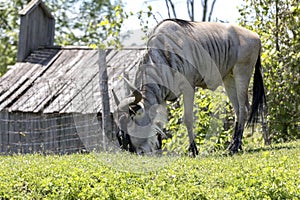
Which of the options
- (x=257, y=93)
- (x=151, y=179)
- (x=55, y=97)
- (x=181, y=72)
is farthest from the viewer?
(x=55, y=97)

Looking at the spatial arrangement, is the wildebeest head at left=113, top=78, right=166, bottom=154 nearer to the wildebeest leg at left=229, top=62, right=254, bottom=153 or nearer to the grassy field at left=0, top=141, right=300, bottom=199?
the grassy field at left=0, top=141, right=300, bottom=199

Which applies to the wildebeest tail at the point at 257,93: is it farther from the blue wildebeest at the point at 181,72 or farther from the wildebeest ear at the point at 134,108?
the wildebeest ear at the point at 134,108

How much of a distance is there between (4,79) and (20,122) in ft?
8.55

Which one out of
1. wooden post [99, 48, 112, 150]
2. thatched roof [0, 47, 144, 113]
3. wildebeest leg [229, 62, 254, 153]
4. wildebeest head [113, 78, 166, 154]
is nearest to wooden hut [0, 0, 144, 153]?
thatched roof [0, 47, 144, 113]

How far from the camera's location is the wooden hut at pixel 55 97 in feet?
45.8

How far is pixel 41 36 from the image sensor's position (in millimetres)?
19938

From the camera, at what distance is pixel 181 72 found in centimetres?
972

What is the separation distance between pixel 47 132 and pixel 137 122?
536cm

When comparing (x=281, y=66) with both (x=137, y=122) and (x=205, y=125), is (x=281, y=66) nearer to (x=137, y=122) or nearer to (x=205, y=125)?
(x=205, y=125)

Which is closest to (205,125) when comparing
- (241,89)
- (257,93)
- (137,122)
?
(257,93)

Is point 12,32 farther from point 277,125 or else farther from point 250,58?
point 250,58

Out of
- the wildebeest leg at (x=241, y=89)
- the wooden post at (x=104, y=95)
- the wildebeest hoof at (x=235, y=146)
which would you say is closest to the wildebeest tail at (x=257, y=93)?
the wildebeest leg at (x=241, y=89)

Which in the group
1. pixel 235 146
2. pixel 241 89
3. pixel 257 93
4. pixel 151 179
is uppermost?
pixel 241 89

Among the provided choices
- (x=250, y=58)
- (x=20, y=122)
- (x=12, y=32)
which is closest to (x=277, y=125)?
(x=250, y=58)
